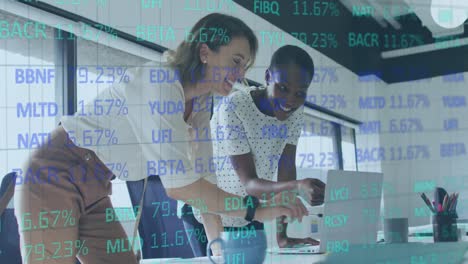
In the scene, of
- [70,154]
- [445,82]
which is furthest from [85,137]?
[445,82]

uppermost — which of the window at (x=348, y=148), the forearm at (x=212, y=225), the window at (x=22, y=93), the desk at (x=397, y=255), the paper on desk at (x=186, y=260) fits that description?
the window at (x=22, y=93)

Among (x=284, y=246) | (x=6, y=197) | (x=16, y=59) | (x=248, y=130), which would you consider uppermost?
(x=16, y=59)

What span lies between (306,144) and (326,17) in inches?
9.4

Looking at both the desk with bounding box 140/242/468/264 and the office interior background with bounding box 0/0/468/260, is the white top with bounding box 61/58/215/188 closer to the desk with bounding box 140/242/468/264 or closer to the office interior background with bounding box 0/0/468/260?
the office interior background with bounding box 0/0/468/260

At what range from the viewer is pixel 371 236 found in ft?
3.84

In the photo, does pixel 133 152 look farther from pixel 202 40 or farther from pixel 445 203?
pixel 445 203

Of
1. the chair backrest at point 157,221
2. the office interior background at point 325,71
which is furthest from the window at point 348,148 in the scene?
Answer: the chair backrest at point 157,221

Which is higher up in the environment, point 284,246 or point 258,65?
point 258,65

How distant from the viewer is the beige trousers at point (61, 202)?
37.3 inches

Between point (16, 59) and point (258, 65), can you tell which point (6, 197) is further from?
point (258, 65)

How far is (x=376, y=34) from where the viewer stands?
1.17 meters

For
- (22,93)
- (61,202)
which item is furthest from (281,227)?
(22,93)

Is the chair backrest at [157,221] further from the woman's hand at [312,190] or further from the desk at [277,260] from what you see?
the woman's hand at [312,190]

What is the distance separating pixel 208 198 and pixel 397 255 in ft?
1.38
